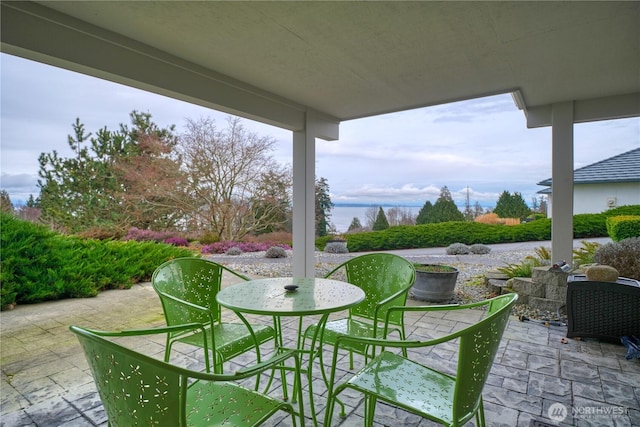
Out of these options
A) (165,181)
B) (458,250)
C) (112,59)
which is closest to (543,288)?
(458,250)

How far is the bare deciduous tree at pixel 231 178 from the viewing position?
8844 millimetres

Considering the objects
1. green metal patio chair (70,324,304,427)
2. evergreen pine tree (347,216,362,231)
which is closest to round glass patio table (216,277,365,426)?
green metal patio chair (70,324,304,427)

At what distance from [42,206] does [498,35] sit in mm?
10023

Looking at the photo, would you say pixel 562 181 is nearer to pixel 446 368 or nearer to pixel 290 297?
pixel 446 368

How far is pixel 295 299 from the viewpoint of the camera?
1.85 meters

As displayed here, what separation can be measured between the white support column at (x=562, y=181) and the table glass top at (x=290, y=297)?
3.41m

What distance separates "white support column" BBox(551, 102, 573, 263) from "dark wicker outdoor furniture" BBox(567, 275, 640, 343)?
36.6 inches

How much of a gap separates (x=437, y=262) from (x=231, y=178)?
5810 mm

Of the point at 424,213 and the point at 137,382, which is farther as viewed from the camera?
the point at 424,213

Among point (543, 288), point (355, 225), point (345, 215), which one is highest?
point (345, 215)

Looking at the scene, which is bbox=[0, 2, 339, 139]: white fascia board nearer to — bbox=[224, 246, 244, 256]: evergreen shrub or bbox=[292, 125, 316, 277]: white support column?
bbox=[292, 125, 316, 277]: white support column

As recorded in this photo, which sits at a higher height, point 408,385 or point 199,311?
point 199,311

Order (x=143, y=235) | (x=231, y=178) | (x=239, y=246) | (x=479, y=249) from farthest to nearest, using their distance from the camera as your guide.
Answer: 1. (x=239, y=246)
2. (x=231, y=178)
3. (x=479, y=249)
4. (x=143, y=235)

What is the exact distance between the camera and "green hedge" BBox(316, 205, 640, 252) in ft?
31.2
